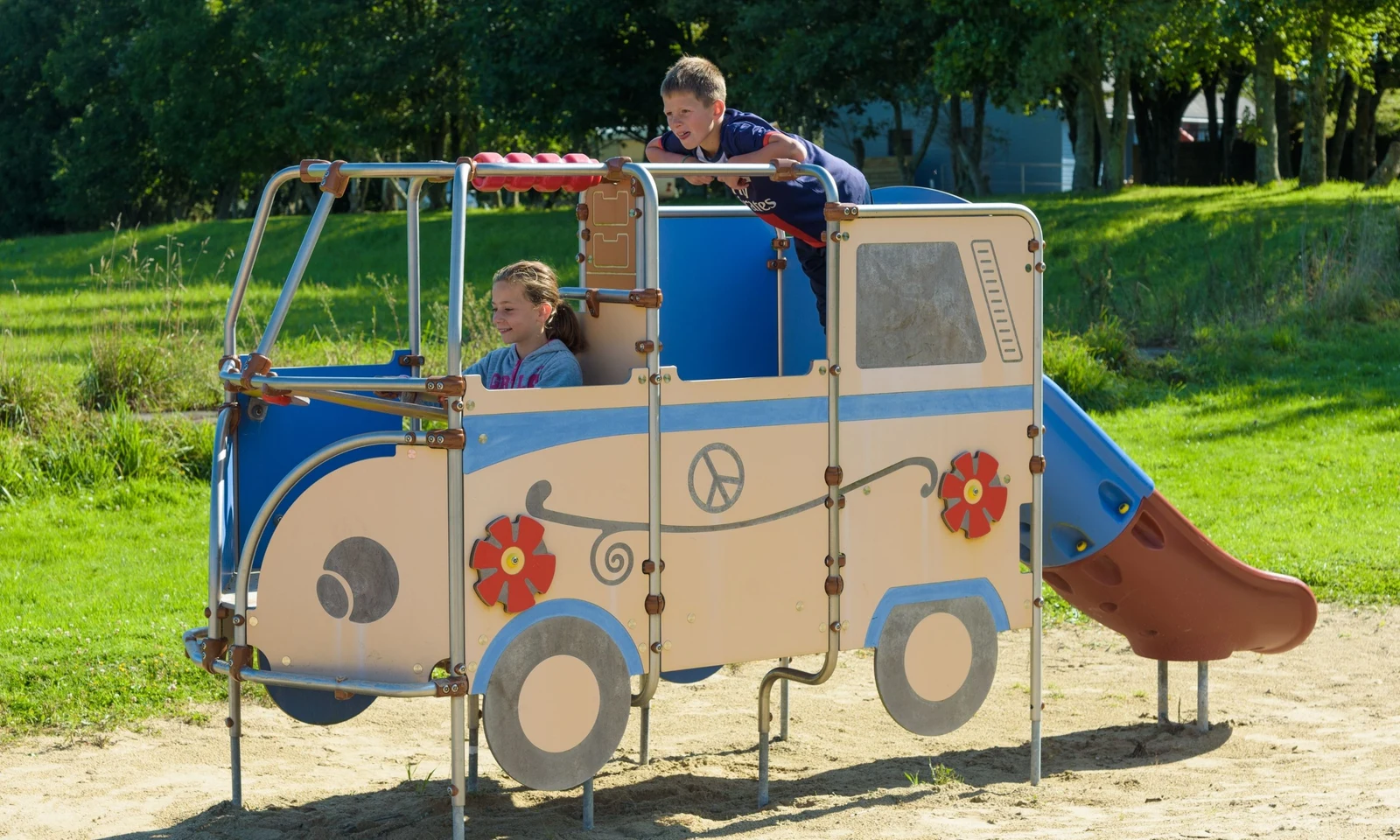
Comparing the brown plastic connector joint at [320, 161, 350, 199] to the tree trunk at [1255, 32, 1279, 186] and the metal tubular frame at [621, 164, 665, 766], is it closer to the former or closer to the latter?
the metal tubular frame at [621, 164, 665, 766]

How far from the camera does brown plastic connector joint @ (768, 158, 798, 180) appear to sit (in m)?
4.56

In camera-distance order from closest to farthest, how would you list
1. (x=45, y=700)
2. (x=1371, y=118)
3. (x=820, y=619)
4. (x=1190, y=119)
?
1. (x=820, y=619)
2. (x=45, y=700)
3. (x=1371, y=118)
4. (x=1190, y=119)

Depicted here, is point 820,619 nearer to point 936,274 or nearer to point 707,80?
point 936,274

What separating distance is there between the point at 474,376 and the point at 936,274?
5.22ft

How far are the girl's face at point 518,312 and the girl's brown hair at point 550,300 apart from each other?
1 cm

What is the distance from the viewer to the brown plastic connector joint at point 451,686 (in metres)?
3.99

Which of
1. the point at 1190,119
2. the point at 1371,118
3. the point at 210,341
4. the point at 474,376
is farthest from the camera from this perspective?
the point at 1190,119

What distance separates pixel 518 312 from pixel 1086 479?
206cm

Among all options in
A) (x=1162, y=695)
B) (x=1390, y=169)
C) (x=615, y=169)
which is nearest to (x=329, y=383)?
(x=615, y=169)

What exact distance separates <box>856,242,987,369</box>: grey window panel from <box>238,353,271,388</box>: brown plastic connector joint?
1693 mm

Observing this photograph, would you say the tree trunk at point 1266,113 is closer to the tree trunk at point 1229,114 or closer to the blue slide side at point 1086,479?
the tree trunk at point 1229,114

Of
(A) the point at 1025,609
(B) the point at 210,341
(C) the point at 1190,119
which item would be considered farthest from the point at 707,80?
(C) the point at 1190,119

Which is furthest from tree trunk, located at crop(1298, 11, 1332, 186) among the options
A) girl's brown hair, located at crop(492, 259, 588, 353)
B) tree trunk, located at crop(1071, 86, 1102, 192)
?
girl's brown hair, located at crop(492, 259, 588, 353)

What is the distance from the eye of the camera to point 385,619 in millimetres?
4090
